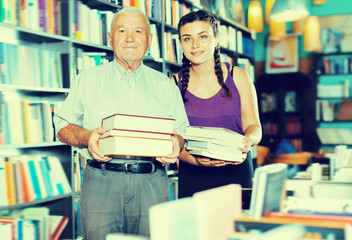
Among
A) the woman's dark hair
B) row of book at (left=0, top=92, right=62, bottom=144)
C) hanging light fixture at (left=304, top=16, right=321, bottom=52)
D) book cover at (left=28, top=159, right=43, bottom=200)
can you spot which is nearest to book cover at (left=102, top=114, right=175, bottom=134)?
the woman's dark hair

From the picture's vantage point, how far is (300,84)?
739 cm

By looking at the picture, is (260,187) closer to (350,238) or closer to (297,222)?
(297,222)

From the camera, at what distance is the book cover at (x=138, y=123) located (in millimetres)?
1528

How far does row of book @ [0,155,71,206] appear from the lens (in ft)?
8.79

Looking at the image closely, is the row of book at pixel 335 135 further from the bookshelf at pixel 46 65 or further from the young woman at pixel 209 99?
the young woman at pixel 209 99

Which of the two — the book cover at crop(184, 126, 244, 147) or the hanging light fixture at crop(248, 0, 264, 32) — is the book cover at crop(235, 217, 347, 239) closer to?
the book cover at crop(184, 126, 244, 147)

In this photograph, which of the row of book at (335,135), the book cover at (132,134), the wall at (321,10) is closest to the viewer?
the book cover at (132,134)

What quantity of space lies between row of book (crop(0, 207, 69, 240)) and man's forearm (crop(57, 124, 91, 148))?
100 cm

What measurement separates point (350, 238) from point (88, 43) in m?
2.62

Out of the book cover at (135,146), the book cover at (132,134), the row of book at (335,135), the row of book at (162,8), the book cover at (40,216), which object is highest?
the row of book at (162,8)

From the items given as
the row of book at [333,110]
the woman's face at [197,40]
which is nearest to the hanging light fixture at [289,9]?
the row of book at [333,110]

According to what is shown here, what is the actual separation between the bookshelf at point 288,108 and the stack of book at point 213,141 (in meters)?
5.68

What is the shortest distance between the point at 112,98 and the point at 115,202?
456 mm

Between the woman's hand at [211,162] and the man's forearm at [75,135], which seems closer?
the man's forearm at [75,135]
